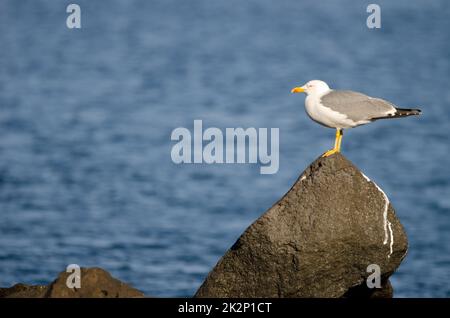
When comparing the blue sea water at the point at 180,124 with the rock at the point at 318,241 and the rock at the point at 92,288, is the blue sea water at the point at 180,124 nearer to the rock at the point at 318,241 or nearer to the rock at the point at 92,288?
the rock at the point at 318,241

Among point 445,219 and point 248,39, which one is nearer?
point 445,219

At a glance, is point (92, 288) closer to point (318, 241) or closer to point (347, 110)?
point (318, 241)

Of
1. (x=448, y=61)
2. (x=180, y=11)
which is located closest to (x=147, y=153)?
(x=448, y=61)

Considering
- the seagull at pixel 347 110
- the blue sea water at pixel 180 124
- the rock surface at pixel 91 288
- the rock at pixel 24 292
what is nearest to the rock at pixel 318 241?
the seagull at pixel 347 110

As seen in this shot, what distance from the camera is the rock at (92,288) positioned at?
518 inches

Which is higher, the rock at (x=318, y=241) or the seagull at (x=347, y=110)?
the seagull at (x=347, y=110)

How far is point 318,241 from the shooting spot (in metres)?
14.2

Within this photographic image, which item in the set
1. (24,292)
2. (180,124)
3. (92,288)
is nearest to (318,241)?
(92,288)

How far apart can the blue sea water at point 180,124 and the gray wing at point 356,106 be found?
42.9 feet

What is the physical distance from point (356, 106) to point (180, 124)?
112 ft
